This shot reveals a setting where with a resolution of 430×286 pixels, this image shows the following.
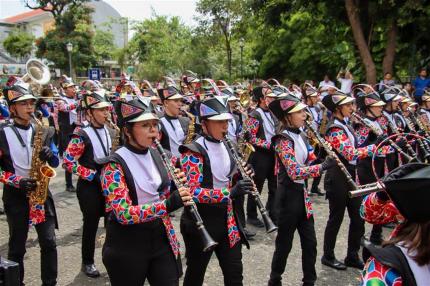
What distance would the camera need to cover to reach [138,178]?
3336 mm

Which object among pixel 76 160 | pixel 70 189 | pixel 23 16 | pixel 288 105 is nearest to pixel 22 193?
pixel 76 160

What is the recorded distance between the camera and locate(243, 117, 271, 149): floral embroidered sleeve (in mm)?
7363

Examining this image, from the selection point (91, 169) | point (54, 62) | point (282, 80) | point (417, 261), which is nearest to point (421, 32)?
point (282, 80)

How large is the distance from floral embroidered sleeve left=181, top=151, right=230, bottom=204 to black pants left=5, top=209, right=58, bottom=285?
6.03 ft

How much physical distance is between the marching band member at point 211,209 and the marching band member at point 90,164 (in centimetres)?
168

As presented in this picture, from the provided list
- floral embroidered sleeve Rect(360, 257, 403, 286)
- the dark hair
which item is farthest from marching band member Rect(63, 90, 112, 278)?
the dark hair

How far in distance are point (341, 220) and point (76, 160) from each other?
3388mm

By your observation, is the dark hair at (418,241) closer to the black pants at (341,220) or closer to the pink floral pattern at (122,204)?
the pink floral pattern at (122,204)

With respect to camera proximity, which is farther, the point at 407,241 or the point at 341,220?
the point at 341,220

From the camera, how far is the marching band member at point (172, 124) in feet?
23.2

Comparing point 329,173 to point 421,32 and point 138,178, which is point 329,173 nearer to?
point 138,178

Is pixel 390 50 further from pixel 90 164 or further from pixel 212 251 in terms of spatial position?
pixel 212 251

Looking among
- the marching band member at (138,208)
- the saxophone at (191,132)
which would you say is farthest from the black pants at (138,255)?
the saxophone at (191,132)

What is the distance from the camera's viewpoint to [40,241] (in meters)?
4.71
